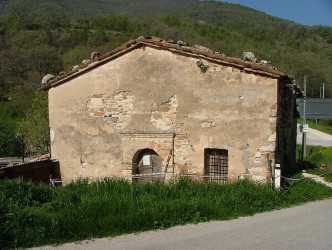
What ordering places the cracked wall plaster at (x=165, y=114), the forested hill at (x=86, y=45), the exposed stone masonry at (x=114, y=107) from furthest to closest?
the forested hill at (x=86, y=45)
the exposed stone masonry at (x=114, y=107)
the cracked wall plaster at (x=165, y=114)

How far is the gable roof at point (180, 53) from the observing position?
38.2ft

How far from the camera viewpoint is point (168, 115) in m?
12.8

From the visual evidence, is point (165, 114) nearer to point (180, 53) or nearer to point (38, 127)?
point (180, 53)

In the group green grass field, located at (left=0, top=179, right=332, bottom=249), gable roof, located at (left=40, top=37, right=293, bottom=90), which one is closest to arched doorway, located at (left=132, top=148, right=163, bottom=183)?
green grass field, located at (left=0, top=179, right=332, bottom=249)

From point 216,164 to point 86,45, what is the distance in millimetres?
52993

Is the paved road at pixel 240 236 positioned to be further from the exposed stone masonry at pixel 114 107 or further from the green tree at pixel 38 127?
the green tree at pixel 38 127

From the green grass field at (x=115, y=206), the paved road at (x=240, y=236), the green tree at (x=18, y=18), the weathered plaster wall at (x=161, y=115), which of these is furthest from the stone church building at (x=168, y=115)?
the green tree at (x=18, y=18)

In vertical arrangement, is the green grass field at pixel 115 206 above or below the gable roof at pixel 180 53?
below

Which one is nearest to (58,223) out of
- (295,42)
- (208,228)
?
(208,228)

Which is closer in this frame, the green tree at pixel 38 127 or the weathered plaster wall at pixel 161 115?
the weathered plaster wall at pixel 161 115

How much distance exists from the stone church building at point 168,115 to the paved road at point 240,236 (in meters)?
2.92

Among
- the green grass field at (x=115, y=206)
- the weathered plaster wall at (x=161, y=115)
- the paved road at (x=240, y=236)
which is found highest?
the weathered plaster wall at (x=161, y=115)

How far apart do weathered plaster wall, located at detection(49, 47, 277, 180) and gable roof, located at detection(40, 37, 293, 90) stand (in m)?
0.17

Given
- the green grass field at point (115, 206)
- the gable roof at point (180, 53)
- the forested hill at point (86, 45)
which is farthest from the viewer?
the forested hill at point (86, 45)
